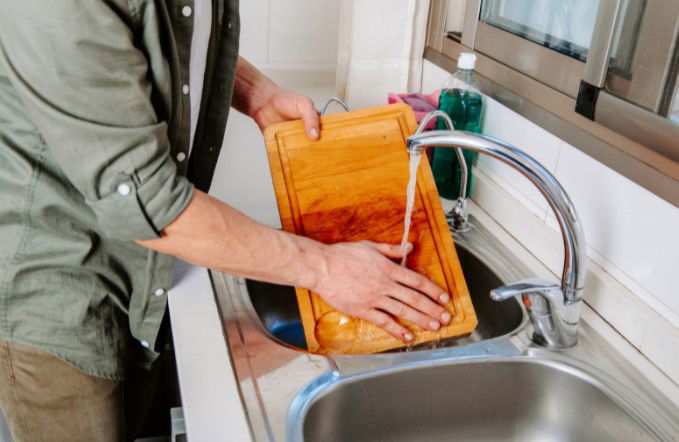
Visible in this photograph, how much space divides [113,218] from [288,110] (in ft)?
1.55

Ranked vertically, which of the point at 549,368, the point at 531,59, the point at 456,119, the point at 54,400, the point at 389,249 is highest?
the point at 531,59

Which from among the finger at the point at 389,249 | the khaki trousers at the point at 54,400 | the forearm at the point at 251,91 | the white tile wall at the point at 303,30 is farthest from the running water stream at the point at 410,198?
the white tile wall at the point at 303,30

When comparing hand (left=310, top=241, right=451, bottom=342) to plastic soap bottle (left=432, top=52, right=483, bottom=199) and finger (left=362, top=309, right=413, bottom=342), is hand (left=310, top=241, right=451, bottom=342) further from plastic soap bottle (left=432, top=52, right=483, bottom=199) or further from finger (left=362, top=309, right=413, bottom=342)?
plastic soap bottle (left=432, top=52, right=483, bottom=199)

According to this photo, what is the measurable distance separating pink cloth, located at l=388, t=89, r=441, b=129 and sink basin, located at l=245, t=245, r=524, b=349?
0.28m

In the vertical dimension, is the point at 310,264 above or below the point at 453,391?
above

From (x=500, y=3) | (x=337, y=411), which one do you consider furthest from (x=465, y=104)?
(x=337, y=411)

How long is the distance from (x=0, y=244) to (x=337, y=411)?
0.50 metres

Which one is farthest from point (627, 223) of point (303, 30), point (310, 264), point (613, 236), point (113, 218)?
point (303, 30)

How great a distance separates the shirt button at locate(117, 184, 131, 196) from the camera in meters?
0.79

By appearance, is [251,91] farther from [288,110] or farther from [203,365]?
[203,365]

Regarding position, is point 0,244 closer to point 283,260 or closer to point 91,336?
point 91,336

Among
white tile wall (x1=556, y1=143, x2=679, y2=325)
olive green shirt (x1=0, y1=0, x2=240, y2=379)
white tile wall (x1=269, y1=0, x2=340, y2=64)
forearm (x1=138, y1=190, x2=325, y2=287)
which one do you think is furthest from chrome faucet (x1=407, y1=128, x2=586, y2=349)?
white tile wall (x1=269, y1=0, x2=340, y2=64)

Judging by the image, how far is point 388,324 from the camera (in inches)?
39.4

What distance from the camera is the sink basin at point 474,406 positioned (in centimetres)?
91
